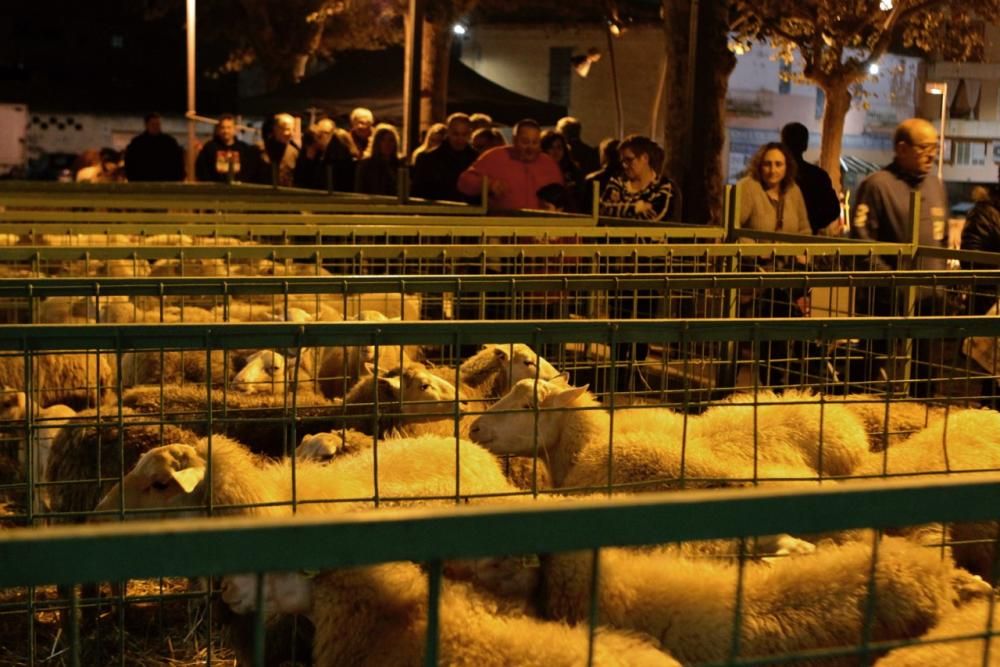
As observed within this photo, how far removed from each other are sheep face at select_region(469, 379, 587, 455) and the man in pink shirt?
646 centimetres

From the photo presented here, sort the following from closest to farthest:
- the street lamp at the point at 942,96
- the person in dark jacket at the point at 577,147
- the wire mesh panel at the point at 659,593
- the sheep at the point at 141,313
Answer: the wire mesh panel at the point at 659,593 → the sheep at the point at 141,313 → the person in dark jacket at the point at 577,147 → the street lamp at the point at 942,96

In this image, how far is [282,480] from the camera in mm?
4422

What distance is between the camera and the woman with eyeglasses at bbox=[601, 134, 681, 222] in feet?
33.2

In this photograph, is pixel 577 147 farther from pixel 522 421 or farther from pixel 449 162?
pixel 522 421

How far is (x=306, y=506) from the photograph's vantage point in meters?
4.32

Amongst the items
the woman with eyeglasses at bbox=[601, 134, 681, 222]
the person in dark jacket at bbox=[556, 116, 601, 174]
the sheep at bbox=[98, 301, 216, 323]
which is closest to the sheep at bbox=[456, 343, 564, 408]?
the sheep at bbox=[98, 301, 216, 323]

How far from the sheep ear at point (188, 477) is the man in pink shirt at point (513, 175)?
757cm

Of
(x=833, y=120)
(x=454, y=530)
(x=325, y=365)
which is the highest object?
(x=833, y=120)

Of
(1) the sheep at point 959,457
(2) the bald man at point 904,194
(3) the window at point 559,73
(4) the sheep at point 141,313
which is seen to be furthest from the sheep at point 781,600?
(3) the window at point 559,73

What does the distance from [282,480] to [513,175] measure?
Answer: 772cm

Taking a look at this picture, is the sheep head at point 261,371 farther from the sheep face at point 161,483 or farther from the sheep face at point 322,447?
the sheep face at point 161,483

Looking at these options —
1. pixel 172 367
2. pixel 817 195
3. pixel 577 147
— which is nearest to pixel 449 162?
pixel 577 147

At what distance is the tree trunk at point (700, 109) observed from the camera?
12523 mm

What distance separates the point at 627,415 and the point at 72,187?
10.7 m
